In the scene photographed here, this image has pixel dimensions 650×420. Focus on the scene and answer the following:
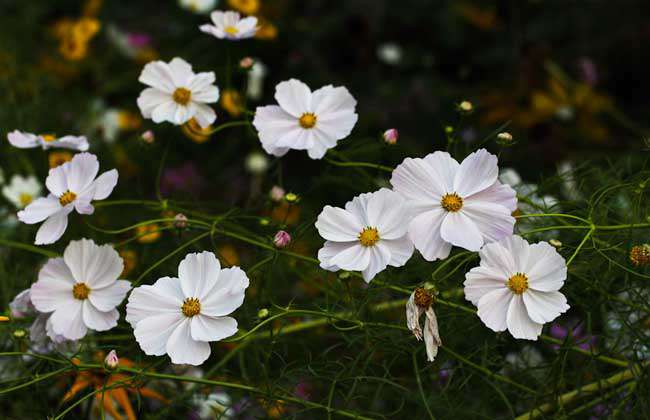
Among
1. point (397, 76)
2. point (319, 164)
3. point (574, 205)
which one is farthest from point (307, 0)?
point (574, 205)

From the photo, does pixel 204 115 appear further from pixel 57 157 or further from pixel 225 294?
pixel 57 157

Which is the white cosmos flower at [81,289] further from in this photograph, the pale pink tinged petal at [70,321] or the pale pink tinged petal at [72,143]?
the pale pink tinged petal at [72,143]

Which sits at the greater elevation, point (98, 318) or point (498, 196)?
point (498, 196)

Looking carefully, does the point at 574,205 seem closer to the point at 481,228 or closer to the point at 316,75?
the point at 481,228

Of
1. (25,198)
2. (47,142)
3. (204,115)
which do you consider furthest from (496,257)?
(25,198)

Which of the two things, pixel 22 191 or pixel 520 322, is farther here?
pixel 22 191

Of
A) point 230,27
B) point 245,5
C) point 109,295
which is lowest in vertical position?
point 245,5

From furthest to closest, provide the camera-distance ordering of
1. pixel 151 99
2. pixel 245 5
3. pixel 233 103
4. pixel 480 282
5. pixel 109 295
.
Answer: pixel 245 5
pixel 233 103
pixel 151 99
pixel 109 295
pixel 480 282

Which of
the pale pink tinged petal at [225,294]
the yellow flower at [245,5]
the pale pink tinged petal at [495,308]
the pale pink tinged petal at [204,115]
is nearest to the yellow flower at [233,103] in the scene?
the pale pink tinged petal at [204,115]
